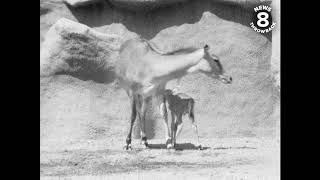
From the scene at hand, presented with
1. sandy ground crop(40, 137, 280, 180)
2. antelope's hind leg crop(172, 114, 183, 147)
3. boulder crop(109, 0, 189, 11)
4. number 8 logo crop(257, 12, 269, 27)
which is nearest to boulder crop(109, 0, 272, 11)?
boulder crop(109, 0, 189, 11)

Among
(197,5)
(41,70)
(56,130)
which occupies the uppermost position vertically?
(197,5)

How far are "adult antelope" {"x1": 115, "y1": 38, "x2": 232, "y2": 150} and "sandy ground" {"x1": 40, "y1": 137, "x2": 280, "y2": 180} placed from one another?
0.30 m

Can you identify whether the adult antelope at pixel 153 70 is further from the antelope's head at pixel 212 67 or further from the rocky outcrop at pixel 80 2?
the rocky outcrop at pixel 80 2

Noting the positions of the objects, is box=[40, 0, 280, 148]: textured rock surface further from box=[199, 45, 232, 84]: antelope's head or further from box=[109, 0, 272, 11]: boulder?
box=[199, 45, 232, 84]: antelope's head

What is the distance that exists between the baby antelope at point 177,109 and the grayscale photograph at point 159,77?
0.01 metres

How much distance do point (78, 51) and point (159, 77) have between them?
120cm

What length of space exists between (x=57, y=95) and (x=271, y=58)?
286 cm

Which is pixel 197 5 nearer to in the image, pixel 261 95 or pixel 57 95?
pixel 261 95

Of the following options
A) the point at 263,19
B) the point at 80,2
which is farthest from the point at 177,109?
the point at 80,2

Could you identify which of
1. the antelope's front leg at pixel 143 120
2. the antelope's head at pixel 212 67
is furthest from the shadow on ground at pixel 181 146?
the antelope's head at pixel 212 67

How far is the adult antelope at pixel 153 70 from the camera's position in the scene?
1009 cm

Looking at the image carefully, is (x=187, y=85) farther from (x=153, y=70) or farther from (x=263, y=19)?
(x=263, y=19)

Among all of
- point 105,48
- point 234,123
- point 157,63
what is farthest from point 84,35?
point 234,123

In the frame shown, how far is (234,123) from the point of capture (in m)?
10.7
